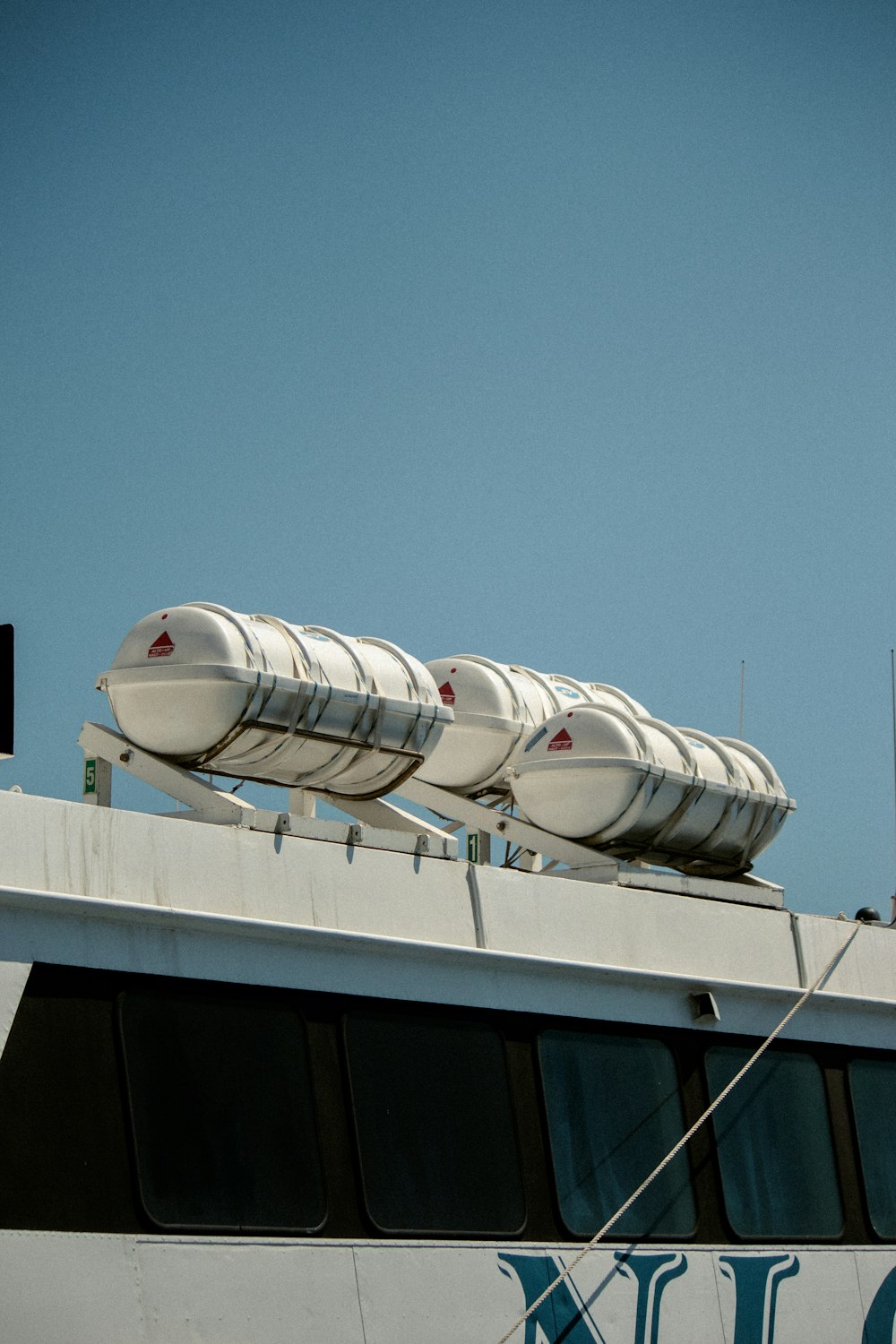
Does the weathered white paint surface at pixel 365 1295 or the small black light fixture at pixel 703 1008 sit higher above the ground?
the small black light fixture at pixel 703 1008

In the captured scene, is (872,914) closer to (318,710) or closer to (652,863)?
(652,863)

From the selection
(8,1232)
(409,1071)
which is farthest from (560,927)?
(8,1232)

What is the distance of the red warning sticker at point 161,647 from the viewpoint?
8438 mm

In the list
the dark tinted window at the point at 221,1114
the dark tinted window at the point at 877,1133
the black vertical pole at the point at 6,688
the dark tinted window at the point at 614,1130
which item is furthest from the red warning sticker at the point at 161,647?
the dark tinted window at the point at 877,1133

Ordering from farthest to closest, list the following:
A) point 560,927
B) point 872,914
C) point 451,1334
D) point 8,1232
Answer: point 872,914 < point 560,927 < point 451,1334 < point 8,1232

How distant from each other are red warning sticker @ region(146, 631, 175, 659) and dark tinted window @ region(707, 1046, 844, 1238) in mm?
3488

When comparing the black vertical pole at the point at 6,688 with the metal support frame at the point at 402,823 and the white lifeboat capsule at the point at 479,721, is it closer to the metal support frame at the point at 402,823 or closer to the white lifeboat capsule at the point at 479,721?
the metal support frame at the point at 402,823

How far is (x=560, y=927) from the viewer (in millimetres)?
8398

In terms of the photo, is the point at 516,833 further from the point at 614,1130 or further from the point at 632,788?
the point at 614,1130

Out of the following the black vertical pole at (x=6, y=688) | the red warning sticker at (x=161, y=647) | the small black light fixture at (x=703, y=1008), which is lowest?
the small black light fixture at (x=703, y=1008)

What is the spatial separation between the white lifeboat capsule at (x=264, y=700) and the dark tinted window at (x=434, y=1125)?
175 centimetres

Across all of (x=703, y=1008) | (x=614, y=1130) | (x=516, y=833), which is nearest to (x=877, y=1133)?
(x=703, y=1008)

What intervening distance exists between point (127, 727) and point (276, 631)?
908 millimetres

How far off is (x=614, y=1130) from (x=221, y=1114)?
7.66ft
